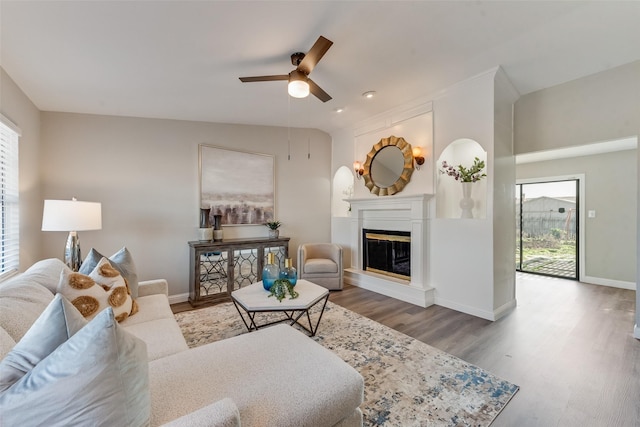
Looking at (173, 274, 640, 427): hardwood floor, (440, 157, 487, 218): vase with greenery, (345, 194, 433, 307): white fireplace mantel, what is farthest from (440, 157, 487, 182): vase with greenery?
(173, 274, 640, 427): hardwood floor

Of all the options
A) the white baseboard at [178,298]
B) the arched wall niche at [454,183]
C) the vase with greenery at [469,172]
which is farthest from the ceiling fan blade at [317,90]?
the white baseboard at [178,298]

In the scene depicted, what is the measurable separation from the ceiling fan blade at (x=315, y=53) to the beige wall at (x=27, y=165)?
2607 mm

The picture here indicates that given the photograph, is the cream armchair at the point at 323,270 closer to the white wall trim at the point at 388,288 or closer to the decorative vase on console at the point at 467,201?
the white wall trim at the point at 388,288

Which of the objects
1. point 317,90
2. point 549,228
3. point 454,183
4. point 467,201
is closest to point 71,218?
point 317,90

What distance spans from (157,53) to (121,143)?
1773mm

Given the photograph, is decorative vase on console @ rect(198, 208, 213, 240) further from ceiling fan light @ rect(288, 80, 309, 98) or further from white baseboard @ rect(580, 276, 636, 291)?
white baseboard @ rect(580, 276, 636, 291)

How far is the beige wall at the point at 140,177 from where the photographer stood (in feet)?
10.6

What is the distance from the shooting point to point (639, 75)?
8.57 feet

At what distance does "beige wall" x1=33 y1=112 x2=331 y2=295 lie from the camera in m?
3.24

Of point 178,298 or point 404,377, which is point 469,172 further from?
point 178,298

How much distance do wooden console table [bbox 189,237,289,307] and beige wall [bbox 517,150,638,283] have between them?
17.3 feet

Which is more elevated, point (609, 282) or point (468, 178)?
point (468, 178)

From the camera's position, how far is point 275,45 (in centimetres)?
229

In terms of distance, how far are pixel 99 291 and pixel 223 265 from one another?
1.97m
